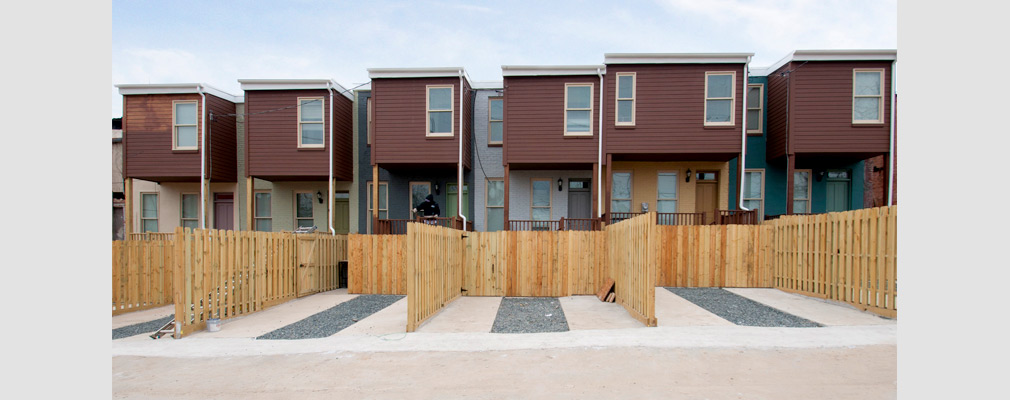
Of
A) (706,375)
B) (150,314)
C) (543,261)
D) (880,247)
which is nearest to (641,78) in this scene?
(543,261)

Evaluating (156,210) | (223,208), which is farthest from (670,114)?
(156,210)

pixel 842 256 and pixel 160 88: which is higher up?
pixel 160 88

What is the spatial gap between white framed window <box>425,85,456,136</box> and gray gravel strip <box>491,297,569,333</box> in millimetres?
6563

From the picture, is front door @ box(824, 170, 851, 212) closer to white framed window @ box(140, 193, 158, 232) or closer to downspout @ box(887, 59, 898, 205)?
downspout @ box(887, 59, 898, 205)

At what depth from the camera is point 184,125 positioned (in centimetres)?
1633

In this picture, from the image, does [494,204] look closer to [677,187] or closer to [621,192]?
[621,192]

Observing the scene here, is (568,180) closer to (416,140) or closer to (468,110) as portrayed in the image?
(468,110)

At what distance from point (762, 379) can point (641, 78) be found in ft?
36.7

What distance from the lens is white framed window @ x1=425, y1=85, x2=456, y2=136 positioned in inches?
610

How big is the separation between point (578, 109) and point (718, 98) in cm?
422

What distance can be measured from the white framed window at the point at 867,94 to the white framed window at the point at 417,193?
13.8 metres

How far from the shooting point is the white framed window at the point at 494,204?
16797mm

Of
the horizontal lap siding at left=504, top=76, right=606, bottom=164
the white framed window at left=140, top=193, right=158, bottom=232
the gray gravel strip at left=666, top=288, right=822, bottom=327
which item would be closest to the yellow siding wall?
the horizontal lap siding at left=504, top=76, right=606, bottom=164

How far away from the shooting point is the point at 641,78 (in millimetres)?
14609
